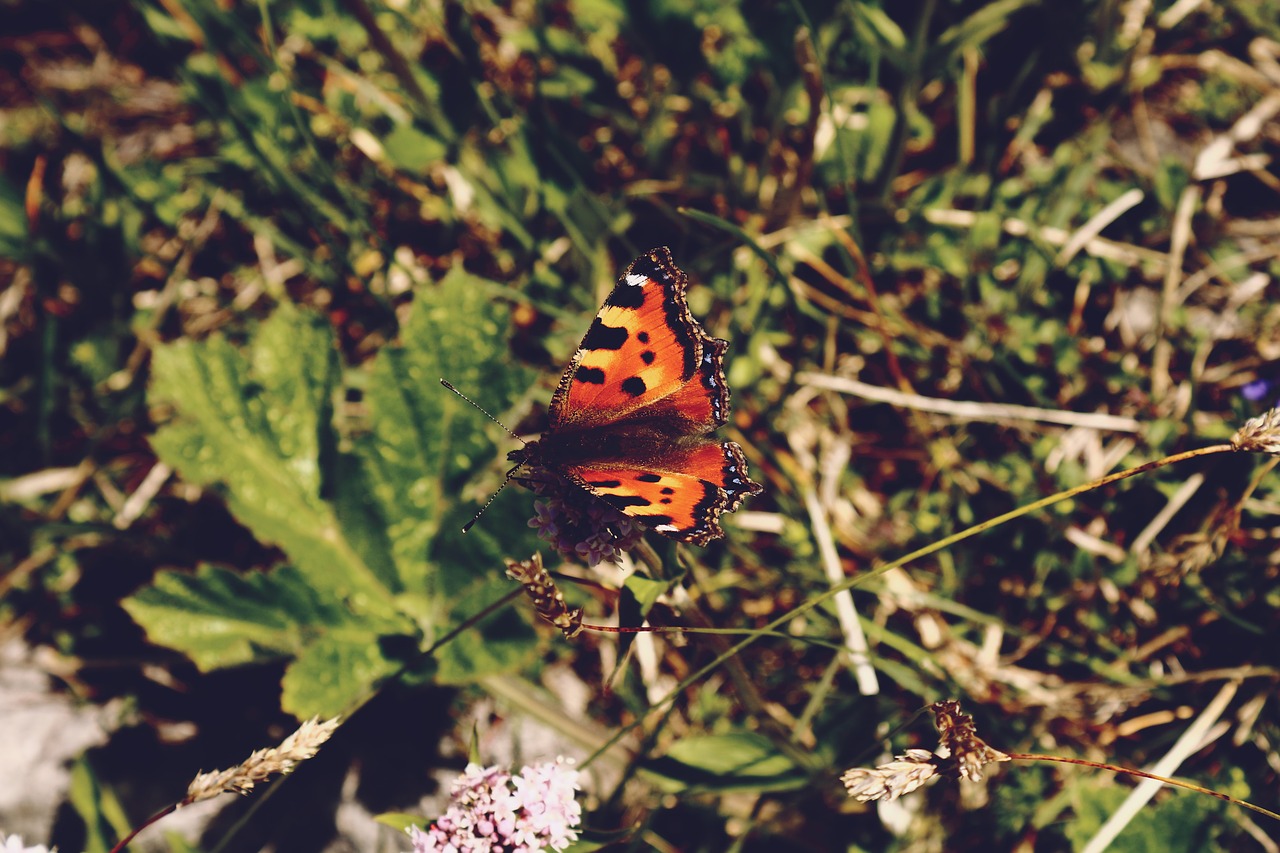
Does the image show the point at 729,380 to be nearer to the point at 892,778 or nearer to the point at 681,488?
the point at 681,488

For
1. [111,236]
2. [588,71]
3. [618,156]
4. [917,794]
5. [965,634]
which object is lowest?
[917,794]

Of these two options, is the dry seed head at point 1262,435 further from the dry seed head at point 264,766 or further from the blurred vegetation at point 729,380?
the dry seed head at point 264,766

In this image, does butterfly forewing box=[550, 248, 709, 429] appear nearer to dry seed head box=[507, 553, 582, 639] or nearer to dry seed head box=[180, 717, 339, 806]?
dry seed head box=[507, 553, 582, 639]

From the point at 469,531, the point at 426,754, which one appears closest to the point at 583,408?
the point at 469,531

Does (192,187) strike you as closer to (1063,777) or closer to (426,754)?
(426,754)

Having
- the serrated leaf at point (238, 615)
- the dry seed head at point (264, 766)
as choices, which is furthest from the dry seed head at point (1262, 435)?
the serrated leaf at point (238, 615)

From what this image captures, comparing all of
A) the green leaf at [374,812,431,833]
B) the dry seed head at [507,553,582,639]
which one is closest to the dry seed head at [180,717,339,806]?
the green leaf at [374,812,431,833]
